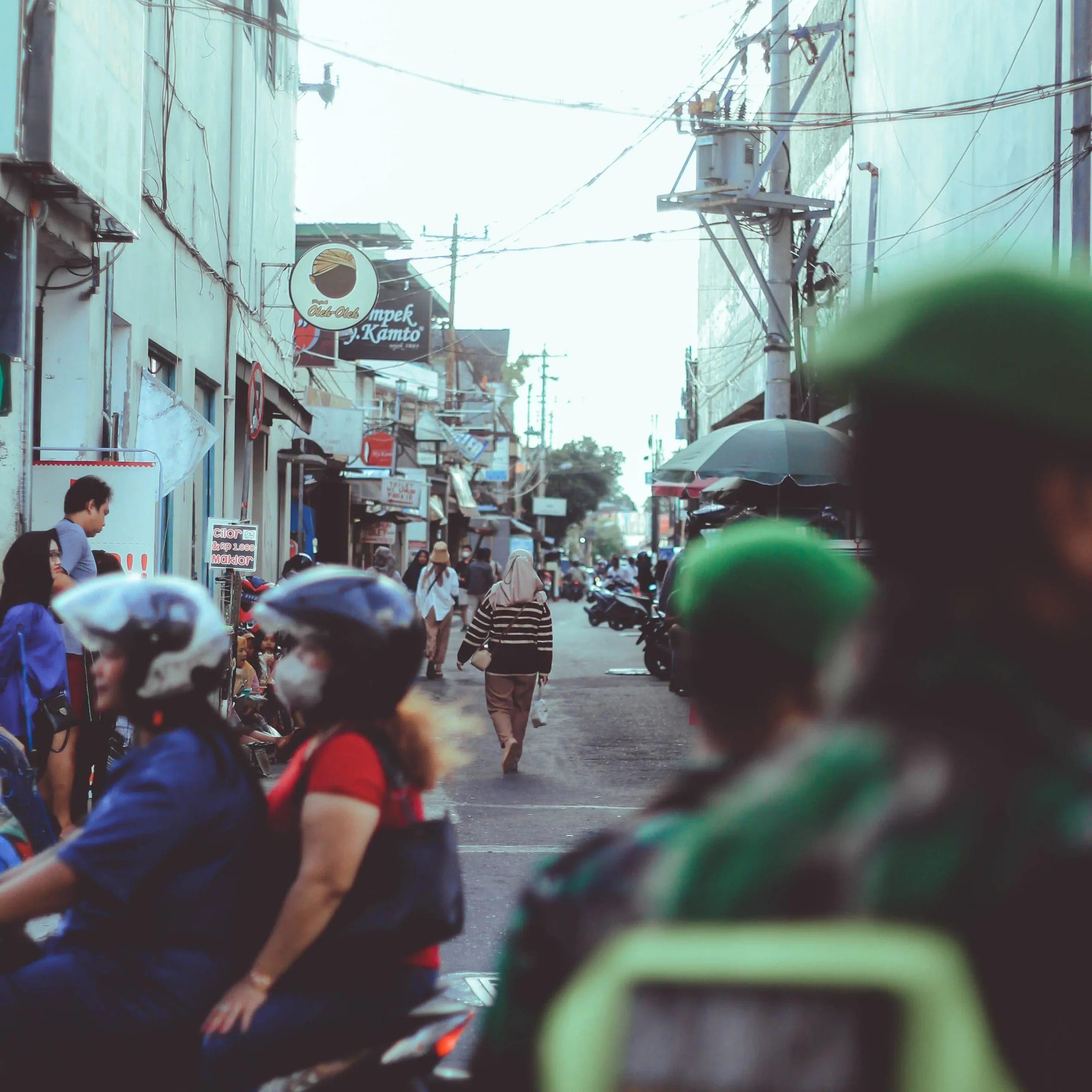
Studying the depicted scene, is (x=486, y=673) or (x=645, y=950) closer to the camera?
(x=645, y=950)

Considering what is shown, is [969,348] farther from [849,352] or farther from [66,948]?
[66,948]

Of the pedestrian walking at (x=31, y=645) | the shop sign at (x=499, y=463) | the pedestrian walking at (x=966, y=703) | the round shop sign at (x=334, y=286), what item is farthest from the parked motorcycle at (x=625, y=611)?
the shop sign at (x=499, y=463)

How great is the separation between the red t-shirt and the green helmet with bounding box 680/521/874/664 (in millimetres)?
1335

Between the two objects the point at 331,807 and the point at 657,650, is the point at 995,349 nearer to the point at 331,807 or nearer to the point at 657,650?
the point at 331,807

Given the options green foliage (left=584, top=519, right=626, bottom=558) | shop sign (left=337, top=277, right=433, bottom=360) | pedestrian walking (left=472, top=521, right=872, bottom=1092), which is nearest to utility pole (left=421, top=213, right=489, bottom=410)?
shop sign (left=337, top=277, right=433, bottom=360)

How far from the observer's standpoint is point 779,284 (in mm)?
18328

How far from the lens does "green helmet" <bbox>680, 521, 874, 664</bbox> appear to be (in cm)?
147

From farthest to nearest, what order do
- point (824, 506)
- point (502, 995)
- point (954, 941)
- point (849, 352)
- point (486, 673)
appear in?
point (824, 506), point (486, 673), point (502, 995), point (849, 352), point (954, 941)

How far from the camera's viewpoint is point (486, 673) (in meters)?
10.6

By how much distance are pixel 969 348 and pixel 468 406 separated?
194ft

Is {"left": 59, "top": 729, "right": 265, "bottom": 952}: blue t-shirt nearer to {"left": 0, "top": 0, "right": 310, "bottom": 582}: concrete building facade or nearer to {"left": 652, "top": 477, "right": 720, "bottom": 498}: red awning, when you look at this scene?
{"left": 0, "top": 0, "right": 310, "bottom": 582}: concrete building facade

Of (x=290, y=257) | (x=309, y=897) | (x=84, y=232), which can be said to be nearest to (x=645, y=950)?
(x=309, y=897)

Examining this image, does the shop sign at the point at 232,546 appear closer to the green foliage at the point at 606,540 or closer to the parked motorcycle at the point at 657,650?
the parked motorcycle at the point at 657,650

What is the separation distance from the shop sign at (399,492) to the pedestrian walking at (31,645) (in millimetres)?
22677
